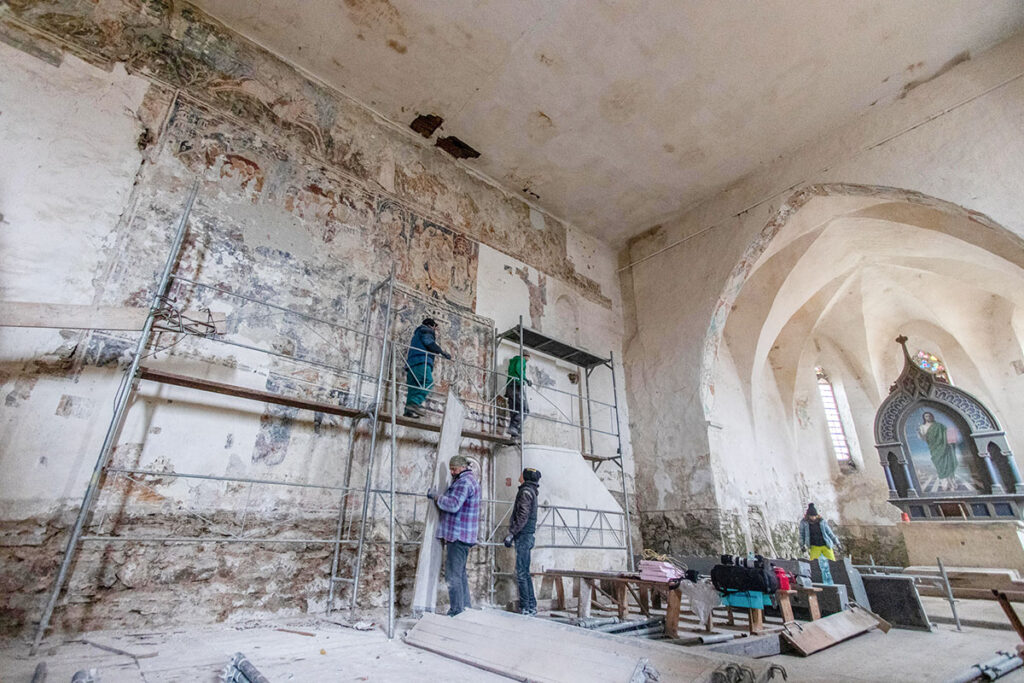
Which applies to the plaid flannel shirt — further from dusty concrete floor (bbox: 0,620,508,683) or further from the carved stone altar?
the carved stone altar

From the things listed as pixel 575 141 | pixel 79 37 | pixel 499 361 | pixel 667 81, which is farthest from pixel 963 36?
pixel 79 37

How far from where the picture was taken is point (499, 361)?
7359 mm

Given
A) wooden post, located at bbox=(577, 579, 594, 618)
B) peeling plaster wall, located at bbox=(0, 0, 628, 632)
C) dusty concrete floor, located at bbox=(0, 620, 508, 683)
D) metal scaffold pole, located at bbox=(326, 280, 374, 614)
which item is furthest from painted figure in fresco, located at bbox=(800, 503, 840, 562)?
metal scaffold pole, located at bbox=(326, 280, 374, 614)

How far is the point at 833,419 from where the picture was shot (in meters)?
13.5

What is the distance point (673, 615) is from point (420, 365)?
12.1 ft

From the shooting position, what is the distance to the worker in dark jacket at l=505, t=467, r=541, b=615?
4.72m

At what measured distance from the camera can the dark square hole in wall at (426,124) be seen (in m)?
7.45

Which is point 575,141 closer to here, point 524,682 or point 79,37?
point 79,37

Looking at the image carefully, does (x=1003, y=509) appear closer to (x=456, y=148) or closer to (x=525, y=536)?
(x=525, y=536)

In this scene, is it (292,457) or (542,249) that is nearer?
(292,457)

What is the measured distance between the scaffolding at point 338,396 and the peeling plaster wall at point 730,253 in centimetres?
160

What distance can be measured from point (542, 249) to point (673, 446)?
4.13 m

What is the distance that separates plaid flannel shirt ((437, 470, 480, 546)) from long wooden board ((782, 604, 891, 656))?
9.44 ft

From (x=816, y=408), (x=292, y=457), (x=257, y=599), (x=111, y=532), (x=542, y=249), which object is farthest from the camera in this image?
(x=816, y=408)
